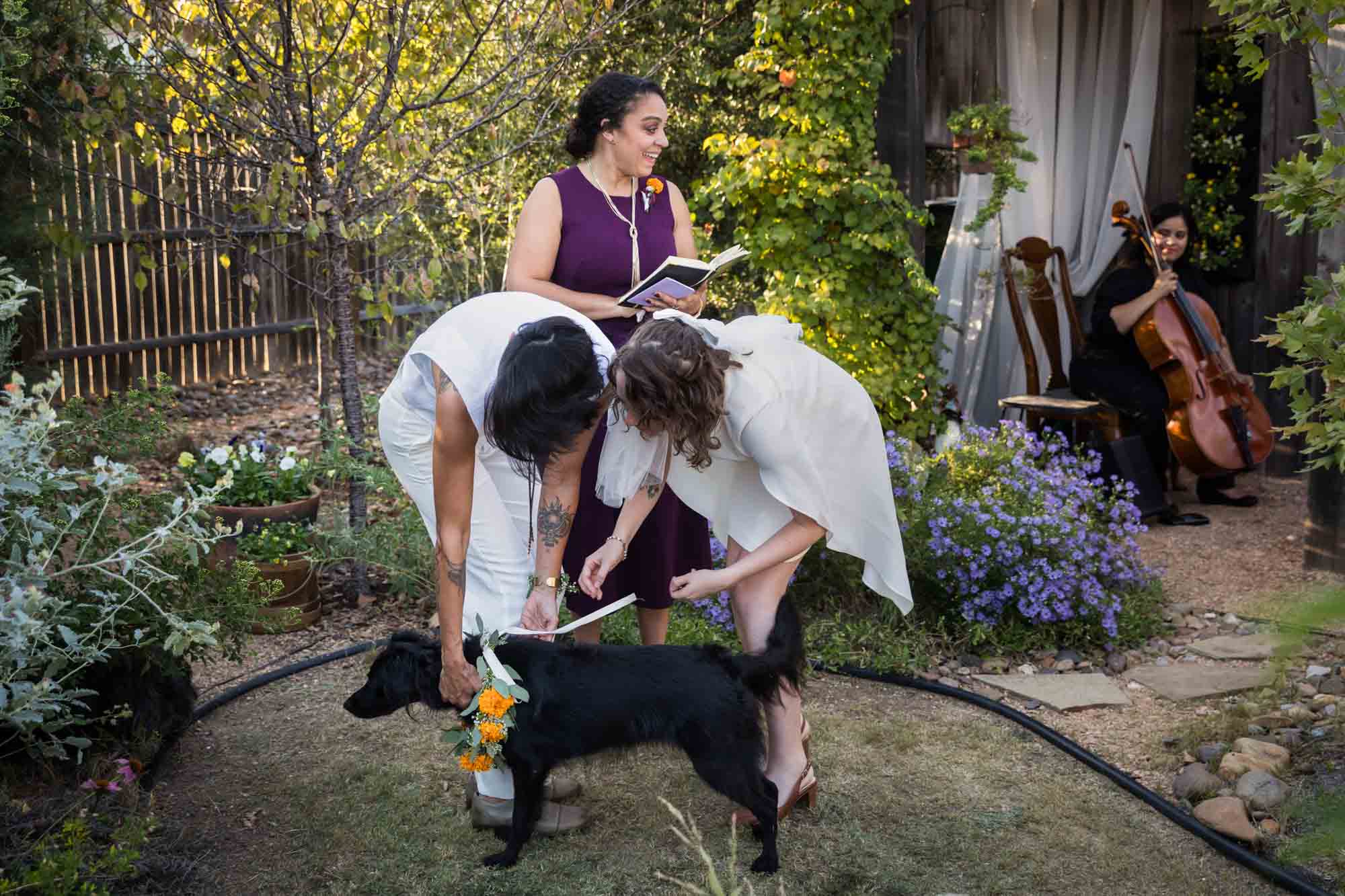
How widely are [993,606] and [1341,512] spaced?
1.65 meters

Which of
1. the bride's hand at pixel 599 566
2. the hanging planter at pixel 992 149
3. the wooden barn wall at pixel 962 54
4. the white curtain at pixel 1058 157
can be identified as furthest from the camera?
the wooden barn wall at pixel 962 54

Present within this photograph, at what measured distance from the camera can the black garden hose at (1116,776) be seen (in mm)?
2674

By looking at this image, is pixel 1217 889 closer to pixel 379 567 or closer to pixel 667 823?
pixel 667 823

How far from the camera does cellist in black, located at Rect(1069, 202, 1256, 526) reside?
5.65 metres

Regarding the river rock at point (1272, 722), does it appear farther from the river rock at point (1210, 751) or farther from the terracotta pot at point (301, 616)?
the terracotta pot at point (301, 616)

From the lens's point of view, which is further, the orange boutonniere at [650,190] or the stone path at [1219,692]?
the orange boutonniere at [650,190]

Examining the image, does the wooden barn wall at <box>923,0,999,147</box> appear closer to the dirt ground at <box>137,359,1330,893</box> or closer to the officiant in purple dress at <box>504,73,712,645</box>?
the dirt ground at <box>137,359,1330,893</box>

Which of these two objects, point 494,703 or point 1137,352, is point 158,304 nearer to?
point 1137,352

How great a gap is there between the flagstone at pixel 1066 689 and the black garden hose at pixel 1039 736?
18cm

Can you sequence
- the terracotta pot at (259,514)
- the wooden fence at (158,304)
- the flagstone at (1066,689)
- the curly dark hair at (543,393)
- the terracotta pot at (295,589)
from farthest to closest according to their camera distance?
the wooden fence at (158,304) < the terracotta pot at (259,514) < the terracotta pot at (295,589) < the flagstone at (1066,689) < the curly dark hair at (543,393)

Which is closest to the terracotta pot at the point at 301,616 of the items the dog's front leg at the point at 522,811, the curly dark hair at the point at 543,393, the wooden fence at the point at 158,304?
the dog's front leg at the point at 522,811

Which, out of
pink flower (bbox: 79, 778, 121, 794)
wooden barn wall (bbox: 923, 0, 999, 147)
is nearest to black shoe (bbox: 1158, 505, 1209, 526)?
wooden barn wall (bbox: 923, 0, 999, 147)

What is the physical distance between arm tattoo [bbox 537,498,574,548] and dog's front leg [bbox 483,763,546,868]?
0.52 meters

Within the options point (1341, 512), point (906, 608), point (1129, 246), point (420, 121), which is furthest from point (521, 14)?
point (1341, 512)
